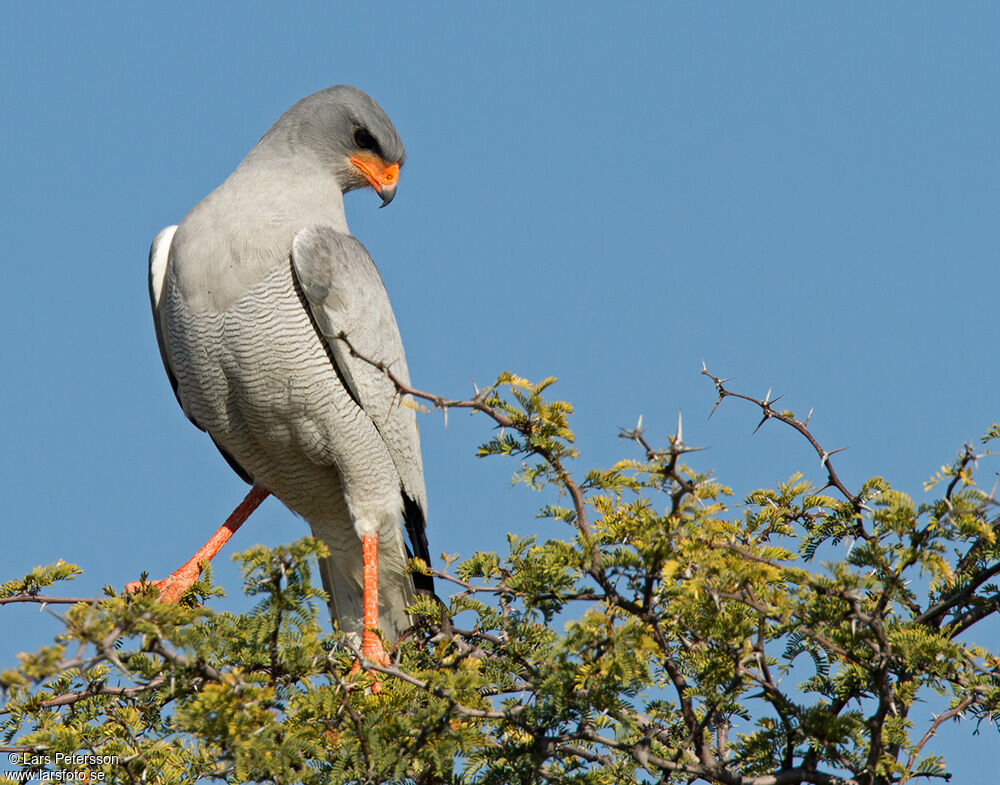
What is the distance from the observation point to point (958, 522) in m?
2.86

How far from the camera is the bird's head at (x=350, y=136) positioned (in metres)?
5.80

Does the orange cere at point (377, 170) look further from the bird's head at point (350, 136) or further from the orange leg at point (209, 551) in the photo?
the orange leg at point (209, 551)

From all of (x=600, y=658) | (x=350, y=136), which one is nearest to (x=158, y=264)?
(x=350, y=136)

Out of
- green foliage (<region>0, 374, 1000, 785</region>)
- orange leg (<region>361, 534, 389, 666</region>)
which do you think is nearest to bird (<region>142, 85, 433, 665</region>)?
orange leg (<region>361, 534, 389, 666</region>)

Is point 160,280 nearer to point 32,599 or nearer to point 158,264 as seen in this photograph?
point 158,264

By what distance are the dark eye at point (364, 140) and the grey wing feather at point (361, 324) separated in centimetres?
66

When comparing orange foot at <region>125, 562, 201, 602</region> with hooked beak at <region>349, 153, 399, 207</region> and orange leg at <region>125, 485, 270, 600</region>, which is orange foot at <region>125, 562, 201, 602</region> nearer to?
orange leg at <region>125, 485, 270, 600</region>

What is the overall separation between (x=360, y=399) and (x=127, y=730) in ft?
6.34

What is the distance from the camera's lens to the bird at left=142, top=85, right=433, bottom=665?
16.7 feet

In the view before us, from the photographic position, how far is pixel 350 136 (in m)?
5.87

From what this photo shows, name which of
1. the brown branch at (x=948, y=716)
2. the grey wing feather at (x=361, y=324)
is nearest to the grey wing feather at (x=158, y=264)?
the grey wing feather at (x=361, y=324)

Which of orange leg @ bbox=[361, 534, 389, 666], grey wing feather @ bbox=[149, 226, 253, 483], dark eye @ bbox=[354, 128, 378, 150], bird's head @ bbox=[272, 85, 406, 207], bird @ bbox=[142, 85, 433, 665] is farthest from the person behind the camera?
dark eye @ bbox=[354, 128, 378, 150]

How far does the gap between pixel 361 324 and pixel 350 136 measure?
1.12m

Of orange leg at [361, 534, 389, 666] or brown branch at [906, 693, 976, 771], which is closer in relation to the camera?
brown branch at [906, 693, 976, 771]
